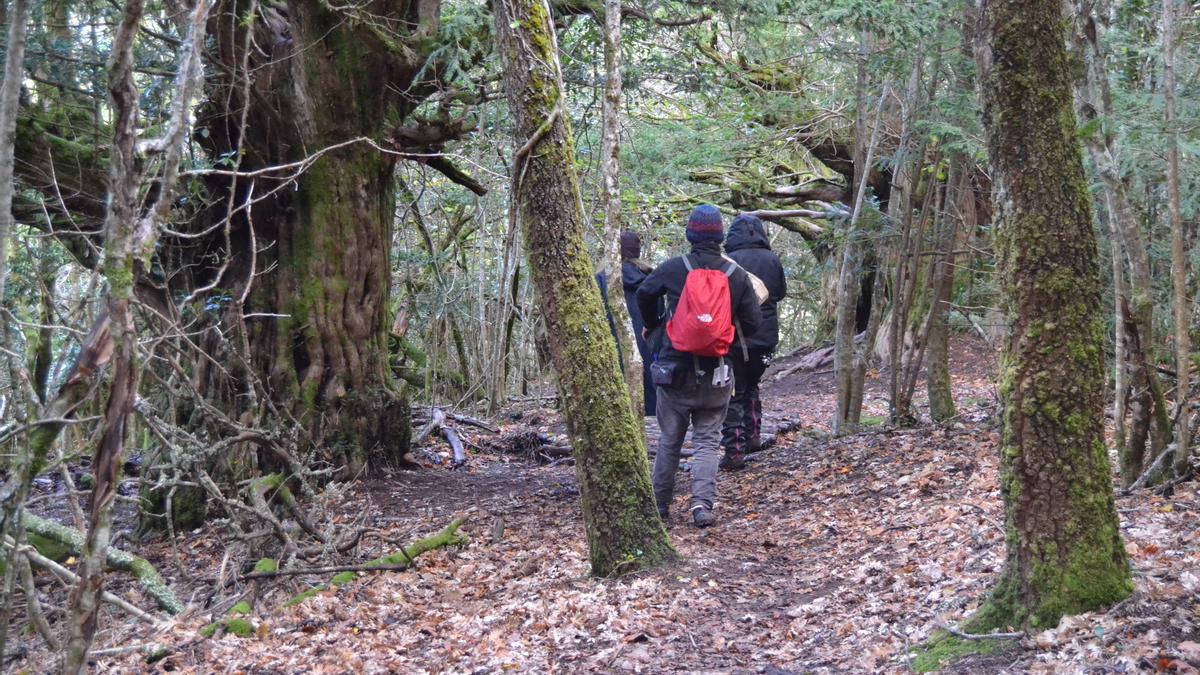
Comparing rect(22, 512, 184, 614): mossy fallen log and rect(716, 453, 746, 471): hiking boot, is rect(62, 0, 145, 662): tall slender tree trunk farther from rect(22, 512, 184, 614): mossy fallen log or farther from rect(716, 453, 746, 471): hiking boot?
rect(716, 453, 746, 471): hiking boot

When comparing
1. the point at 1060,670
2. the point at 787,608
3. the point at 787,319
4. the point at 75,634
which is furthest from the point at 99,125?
the point at 787,319

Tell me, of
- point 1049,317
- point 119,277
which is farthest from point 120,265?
point 1049,317

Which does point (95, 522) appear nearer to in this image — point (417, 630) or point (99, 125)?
point (417, 630)

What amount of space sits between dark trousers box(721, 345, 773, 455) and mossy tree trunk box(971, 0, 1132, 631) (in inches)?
202

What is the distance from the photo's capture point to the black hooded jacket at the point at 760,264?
899 centimetres

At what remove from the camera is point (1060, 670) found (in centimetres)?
343

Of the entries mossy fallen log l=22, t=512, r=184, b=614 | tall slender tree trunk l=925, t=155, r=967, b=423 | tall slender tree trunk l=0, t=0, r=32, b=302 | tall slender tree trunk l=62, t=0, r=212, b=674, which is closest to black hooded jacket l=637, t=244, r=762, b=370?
tall slender tree trunk l=925, t=155, r=967, b=423

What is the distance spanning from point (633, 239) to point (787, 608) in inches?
183

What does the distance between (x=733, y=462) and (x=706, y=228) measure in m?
3.03

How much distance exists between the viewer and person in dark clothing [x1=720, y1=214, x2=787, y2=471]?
29.5 ft

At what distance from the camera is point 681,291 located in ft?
23.7

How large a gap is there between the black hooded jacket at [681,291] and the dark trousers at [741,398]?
4.84ft

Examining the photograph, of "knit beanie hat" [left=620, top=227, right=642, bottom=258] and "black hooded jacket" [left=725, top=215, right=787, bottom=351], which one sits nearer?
"black hooded jacket" [left=725, top=215, right=787, bottom=351]

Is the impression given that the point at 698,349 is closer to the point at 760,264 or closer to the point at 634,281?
the point at 760,264
